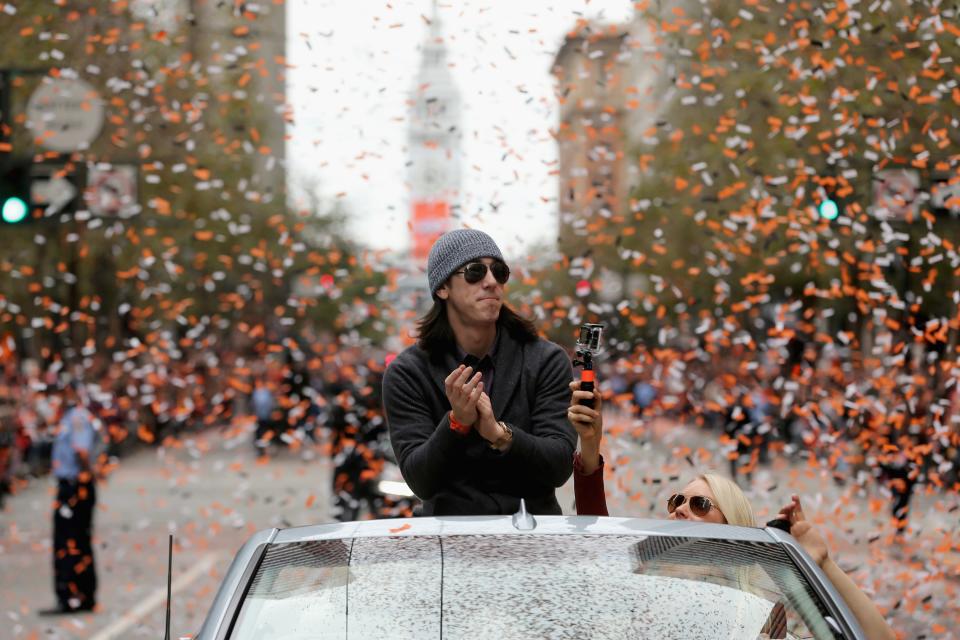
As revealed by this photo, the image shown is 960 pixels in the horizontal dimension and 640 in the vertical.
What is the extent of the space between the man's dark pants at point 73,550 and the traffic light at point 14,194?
86.5 inches

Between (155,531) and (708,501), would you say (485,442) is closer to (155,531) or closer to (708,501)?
(708,501)

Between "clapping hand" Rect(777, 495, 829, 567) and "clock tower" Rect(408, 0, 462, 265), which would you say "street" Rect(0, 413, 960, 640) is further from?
"clapping hand" Rect(777, 495, 829, 567)

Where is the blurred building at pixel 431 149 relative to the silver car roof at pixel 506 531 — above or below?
above

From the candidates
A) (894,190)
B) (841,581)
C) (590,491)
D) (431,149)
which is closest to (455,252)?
(590,491)

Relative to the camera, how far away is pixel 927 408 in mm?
13477

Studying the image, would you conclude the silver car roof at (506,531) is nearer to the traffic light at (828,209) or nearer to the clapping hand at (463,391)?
the clapping hand at (463,391)

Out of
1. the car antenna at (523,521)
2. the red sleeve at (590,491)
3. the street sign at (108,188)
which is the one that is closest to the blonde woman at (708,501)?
the red sleeve at (590,491)

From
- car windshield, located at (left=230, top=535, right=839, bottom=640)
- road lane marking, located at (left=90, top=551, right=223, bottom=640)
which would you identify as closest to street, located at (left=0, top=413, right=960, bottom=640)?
road lane marking, located at (left=90, top=551, right=223, bottom=640)

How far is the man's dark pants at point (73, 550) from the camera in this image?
1165 centimetres

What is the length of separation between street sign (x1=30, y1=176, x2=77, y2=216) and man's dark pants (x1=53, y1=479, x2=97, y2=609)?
2.27 metres

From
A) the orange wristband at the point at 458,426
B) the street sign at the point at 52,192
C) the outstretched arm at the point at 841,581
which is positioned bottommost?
the outstretched arm at the point at 841,581

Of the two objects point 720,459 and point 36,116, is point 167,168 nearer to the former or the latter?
point 720,459

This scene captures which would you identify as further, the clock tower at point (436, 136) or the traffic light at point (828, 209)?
the traffic light at point (828, 209)

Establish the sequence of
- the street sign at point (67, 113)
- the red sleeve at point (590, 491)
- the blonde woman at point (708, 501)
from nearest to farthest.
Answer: the blonde woman at point (708, 501) < the red sleeve at point (590, 491) < the street sign at point (67, 113)
